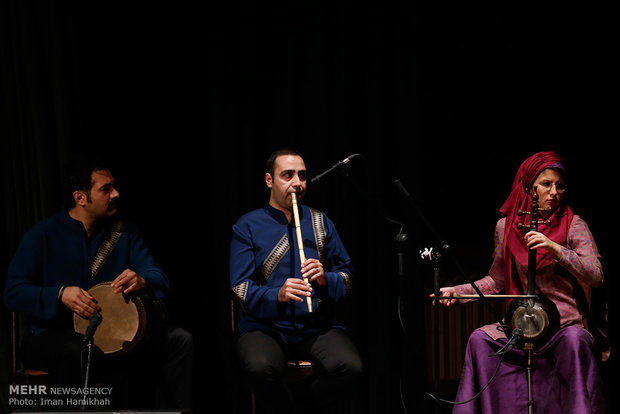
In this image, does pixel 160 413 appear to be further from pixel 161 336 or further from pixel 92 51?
pixel 92 51

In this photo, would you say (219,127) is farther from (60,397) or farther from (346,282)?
(60,397)

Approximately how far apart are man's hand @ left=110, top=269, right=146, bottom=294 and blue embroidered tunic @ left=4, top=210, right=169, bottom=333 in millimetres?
152

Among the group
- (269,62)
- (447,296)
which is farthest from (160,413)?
(269,62)

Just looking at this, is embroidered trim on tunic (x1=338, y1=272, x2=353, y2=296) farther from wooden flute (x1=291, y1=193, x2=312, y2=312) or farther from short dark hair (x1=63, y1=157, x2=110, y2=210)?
short dark hair (x1=63, y1=157, x2=110, y2=210)

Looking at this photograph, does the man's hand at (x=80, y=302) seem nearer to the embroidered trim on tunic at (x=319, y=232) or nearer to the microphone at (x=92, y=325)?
the microphone at (x=92, y=325)

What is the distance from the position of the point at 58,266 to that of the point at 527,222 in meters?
2.49

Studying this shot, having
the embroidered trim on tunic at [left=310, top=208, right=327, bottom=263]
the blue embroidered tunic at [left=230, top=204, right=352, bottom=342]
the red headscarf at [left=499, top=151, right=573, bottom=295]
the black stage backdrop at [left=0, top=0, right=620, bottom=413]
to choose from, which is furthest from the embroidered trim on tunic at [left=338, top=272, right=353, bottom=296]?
the red headscarf at [left=499, top=151, right=573, bottom=295]

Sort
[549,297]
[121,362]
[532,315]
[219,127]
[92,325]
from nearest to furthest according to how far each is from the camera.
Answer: [92,325], [532,315], [121,362], [549,297], [219,127]

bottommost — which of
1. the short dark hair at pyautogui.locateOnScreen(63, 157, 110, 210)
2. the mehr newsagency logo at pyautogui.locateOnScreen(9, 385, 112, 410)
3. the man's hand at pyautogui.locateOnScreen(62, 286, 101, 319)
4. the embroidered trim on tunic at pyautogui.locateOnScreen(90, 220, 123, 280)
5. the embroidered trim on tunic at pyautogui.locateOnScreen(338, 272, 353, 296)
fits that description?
the mehr newsagency logo at pyautogui.locateOnScreen(9, 385, 112, 410)

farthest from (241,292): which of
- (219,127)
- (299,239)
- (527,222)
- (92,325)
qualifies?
(527,222)

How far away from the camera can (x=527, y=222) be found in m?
3.98

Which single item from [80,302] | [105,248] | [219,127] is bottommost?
[80,302]

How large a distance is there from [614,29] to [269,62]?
8.14ft

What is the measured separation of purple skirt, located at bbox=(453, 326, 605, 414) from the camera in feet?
11.8
